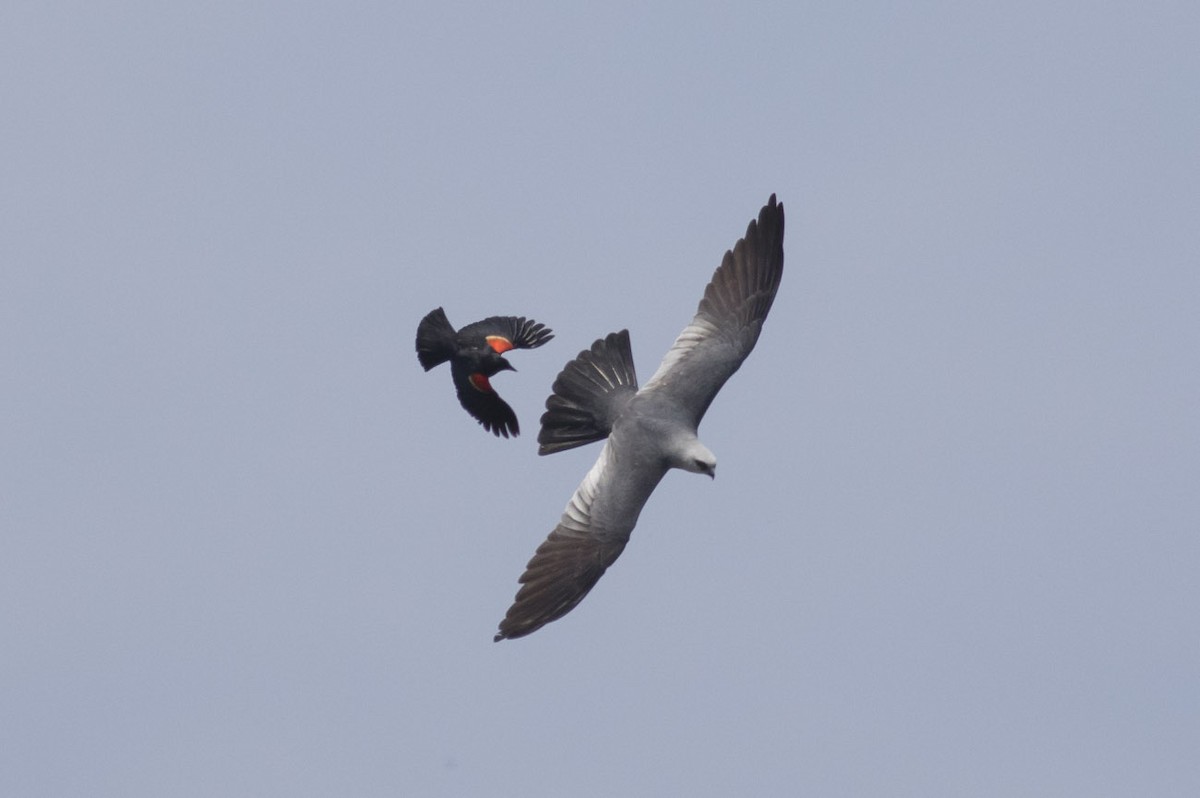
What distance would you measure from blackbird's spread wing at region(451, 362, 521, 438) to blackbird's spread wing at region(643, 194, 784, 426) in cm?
250

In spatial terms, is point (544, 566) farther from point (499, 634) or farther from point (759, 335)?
point (759, 335)

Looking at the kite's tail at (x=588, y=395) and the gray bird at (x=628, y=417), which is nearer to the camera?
the gray bird at (x=628, y=417)

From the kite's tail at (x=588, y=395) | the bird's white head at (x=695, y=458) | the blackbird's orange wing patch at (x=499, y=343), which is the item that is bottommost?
the bird's white head at (x=695, y=458)

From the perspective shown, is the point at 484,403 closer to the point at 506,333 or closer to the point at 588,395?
the point at 506,333

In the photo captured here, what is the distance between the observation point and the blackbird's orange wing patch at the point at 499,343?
24594 millimetres

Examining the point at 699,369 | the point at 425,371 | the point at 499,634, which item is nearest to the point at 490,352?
the point at 425,371

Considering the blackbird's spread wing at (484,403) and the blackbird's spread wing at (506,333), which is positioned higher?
the blackbird's spread wing at (506,333)

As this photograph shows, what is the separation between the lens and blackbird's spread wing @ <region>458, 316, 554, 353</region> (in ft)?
80.9

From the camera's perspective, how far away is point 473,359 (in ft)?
80.0

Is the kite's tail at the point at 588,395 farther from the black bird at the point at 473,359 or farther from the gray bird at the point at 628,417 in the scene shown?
the black bird at the point at 473,359

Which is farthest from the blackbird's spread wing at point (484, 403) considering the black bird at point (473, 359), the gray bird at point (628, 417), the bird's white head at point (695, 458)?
the bird's white head at point (695, 458)

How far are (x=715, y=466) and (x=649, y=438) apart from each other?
850 mm

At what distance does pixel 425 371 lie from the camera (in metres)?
24.6

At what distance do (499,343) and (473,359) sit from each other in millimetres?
475
